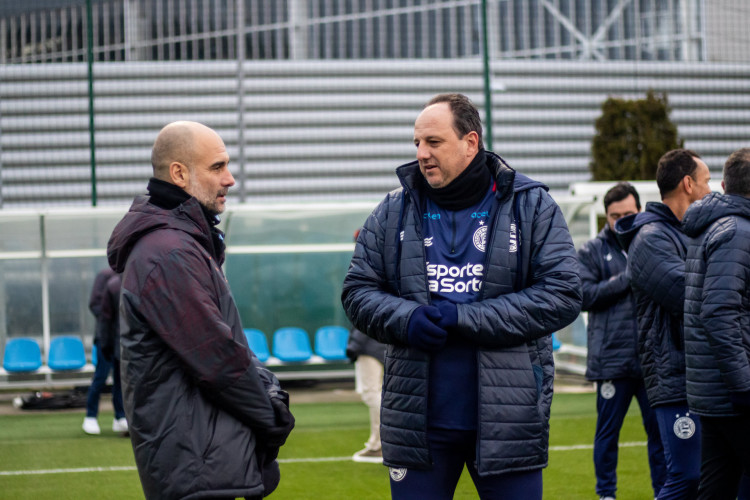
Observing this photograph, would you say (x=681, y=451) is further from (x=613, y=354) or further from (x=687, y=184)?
(x=613, y=354)

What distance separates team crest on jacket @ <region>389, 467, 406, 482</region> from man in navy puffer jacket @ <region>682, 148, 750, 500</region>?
4.95 ft

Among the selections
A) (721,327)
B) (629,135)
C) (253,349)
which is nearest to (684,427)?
(721,327)

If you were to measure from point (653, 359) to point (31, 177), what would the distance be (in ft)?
68.3

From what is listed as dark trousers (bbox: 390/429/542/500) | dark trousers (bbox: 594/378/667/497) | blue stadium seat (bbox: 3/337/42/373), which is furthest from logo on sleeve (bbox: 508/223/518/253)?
blue stadium seat (bbox: 3/337/42/373)

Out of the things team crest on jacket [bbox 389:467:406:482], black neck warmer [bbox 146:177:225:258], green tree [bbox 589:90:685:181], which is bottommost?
team crest on jacket [bbox 389:467:406:482]

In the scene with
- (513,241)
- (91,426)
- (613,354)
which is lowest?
(91,426)

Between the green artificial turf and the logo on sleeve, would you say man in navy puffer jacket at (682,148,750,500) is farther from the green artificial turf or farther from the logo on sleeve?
the green artificial turf

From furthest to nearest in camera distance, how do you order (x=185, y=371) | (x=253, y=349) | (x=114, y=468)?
(x=253, y=349) → (x=114, y=468) → (x=185, y=371)

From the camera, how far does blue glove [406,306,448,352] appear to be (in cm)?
321

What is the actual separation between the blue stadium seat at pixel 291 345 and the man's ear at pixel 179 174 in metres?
10.6

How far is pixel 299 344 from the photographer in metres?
14.0

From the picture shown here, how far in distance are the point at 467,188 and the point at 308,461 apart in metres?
5.28

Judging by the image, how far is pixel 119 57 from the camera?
2731cm

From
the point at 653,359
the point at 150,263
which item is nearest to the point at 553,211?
the point at 150,263
